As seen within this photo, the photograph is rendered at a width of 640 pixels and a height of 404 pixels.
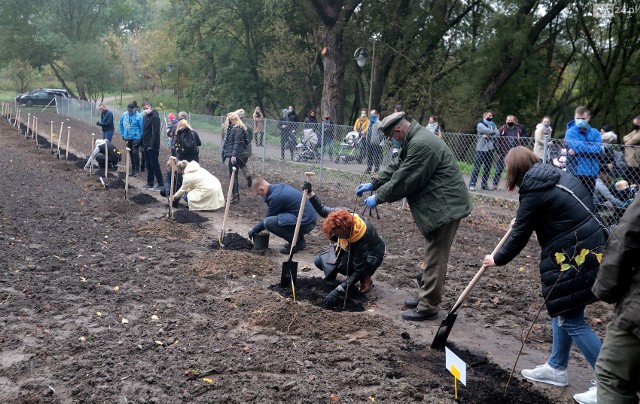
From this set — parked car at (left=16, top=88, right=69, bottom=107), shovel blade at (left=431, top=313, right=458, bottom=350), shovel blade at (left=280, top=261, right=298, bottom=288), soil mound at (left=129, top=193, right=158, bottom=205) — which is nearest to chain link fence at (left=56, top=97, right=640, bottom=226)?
shovel blade at (left=280, top=261, right=298, bottom=288)

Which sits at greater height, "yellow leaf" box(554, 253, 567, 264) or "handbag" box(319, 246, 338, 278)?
"yellow leaf" box(554, 253, 567, 264)

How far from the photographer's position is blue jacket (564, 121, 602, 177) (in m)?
8.75

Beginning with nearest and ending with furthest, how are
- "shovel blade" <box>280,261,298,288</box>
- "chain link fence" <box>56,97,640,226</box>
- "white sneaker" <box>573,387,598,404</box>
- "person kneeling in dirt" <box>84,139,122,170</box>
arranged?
"white sneaker" <box>573,387,598,404</box>, "shovel blade" <box>280,261,298,288</box>, "chain link fence" <box>56,97,640,226</box>, "person kneeling in dirt" <box>84,139,122,170</box>

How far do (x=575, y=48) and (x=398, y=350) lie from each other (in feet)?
65.1

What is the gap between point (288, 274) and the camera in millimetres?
6125

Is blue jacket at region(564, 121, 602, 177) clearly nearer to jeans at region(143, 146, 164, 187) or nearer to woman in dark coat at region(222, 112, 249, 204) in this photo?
woman in dark coat at region(222, 112, 249, 204)

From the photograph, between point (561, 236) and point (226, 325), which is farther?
point (226, 325)

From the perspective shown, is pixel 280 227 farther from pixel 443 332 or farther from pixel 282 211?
pixel 443 332

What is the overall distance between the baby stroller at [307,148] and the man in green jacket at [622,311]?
1225 cm

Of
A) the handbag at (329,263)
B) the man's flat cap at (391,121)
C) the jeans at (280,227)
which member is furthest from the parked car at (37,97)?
the man's flat cap at (391,121)

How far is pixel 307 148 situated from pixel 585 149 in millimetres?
7763

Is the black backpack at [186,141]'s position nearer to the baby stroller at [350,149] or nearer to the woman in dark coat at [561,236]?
the baby stroller at [350,149]

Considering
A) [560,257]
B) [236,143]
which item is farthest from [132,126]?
[560,257]

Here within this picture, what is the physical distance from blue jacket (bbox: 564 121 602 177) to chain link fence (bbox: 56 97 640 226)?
91 millimetres
